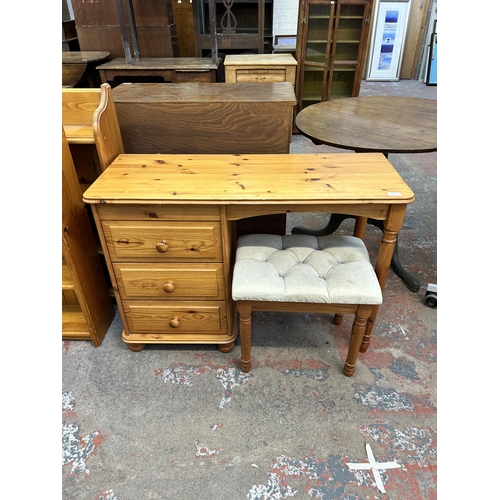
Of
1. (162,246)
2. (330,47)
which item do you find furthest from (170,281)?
(330,47)

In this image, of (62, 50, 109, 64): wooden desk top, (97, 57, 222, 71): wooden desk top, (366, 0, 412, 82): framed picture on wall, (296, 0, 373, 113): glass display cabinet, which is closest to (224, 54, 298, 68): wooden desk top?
(97, 57, 222, 71): wooden desk top

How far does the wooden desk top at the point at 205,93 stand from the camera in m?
1.60

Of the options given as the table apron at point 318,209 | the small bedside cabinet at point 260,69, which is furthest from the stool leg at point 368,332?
the small bedside cabinet at point 260,69

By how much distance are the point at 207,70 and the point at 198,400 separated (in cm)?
279

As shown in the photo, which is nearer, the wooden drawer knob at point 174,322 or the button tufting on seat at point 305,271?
the button tufting on seat at point 305,271

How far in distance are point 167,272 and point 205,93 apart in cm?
93

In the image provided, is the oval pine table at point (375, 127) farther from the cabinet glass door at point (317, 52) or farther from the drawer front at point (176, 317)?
the cabinet glass door at point (317, 52)

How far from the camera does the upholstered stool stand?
4.10ft

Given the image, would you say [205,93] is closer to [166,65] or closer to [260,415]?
[260,415]

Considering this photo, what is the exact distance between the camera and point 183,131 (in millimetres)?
1648

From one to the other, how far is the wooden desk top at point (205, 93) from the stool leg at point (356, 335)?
3.11 ft

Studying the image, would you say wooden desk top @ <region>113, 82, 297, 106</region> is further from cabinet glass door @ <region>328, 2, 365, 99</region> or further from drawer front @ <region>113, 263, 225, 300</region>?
cabinet glass door @ <region>328, 2, 365, 99</region>

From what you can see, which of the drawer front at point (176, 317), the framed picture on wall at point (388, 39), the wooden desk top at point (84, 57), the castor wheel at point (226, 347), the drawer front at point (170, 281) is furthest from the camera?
the framed picture on wall at point (388, 39)

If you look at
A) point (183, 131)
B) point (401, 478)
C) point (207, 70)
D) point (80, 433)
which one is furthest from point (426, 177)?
point (80, 433)
